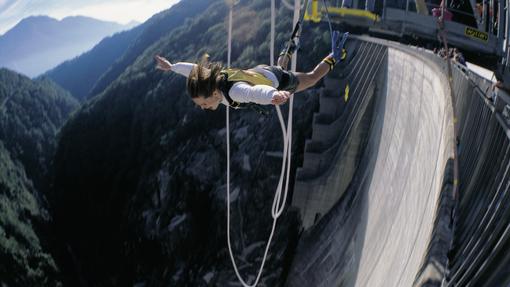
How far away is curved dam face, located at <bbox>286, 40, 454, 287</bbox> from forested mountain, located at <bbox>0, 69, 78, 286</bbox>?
194 ft

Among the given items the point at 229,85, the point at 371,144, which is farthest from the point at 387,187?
the point at 229,85

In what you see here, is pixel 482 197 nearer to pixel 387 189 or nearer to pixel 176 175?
pixel 387 189

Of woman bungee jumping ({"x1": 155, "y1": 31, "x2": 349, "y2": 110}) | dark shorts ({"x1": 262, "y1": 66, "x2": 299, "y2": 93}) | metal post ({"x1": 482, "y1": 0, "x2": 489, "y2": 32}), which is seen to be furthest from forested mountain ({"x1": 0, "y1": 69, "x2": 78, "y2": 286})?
woman bungee jumping ({"x1": 155, "y1": 31, "x2": 349, "y2": 110})

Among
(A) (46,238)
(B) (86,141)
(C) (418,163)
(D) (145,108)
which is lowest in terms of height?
(A) (46,238)

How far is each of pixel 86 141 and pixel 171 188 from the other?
46.1 metres

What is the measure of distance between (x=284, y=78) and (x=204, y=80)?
6.41ft

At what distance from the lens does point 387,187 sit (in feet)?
55.4

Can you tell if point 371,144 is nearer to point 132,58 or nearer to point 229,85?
point 229,85

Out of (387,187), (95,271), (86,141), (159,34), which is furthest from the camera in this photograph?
(159,34)

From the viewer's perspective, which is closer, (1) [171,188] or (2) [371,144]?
(2) [371,144]

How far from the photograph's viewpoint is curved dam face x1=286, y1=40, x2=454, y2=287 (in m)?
9.77

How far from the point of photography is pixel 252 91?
5.73 m

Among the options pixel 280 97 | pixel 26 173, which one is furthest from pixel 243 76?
pixel 26 173

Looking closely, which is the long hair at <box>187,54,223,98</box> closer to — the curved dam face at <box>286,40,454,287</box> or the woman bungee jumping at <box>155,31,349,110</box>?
the woman bungee jumping at <box>155,31,349,110</box>
